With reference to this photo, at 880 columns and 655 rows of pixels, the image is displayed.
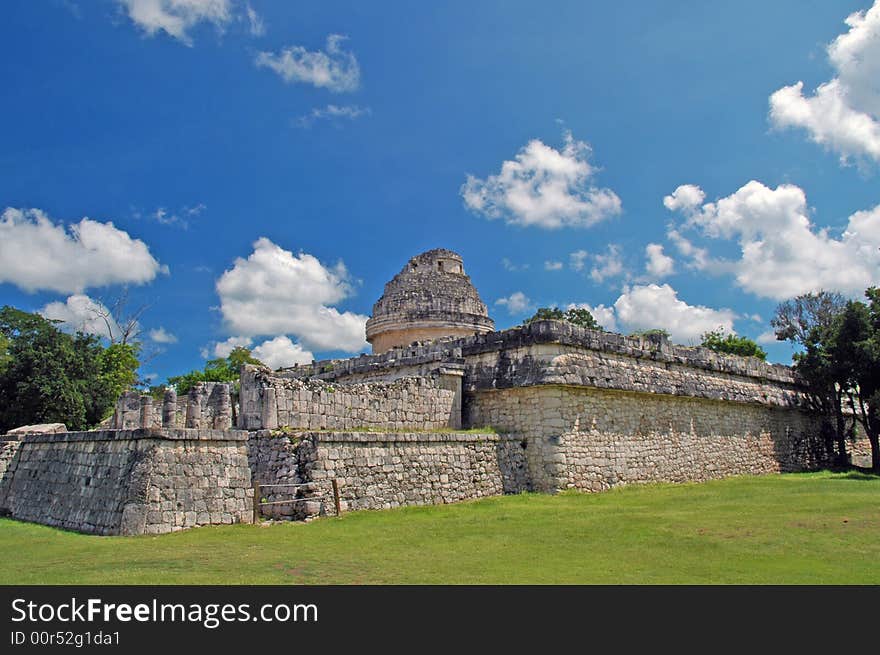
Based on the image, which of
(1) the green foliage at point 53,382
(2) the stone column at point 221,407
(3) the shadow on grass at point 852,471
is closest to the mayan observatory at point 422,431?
(2) the stone column at point 221,407

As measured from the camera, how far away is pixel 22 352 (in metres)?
28.2

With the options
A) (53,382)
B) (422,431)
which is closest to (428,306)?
(422,431)

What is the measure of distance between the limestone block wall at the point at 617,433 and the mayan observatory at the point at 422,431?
5cm

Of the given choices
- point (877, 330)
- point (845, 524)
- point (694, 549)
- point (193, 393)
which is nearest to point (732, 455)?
point (877, 330)

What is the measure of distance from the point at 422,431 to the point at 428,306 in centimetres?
965

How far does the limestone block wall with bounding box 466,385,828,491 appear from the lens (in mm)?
18234

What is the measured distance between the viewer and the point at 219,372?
44656 millimetres

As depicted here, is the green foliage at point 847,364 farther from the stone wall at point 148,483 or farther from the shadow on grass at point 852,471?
the stone wall at point 148,483

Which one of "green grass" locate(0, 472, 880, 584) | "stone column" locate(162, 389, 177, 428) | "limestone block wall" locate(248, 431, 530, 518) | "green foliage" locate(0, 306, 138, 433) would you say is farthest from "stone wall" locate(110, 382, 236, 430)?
"green foliage" locate(0, 306, 138, 433)

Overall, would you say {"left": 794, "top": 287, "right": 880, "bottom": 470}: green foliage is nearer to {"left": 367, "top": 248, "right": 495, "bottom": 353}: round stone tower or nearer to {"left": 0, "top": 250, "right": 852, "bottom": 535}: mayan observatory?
{"left": 0, "top": 250, "right": 852, "bottom": 535}: mayan observatory

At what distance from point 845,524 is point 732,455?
1268 centimetres
